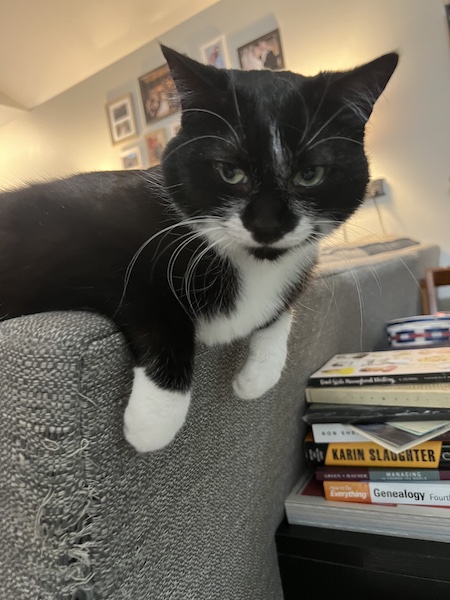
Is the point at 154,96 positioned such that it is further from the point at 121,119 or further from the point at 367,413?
the point at 367,413

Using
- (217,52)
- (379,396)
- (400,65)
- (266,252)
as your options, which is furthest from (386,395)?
(217,52)

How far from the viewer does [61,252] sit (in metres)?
0.55

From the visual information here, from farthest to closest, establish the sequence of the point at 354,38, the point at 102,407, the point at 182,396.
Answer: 1. the point at 354,38
2. the point at 182,396
3. the point at 102,407

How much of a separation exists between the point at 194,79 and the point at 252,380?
40 cm

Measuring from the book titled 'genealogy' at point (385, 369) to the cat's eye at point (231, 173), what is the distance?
48 centimetres

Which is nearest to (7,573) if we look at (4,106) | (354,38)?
(354,38)

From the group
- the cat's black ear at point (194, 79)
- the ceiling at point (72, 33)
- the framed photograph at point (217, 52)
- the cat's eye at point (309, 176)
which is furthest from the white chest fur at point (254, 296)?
the ceiling at point (72, 33)

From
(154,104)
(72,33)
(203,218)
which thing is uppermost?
(72,33)

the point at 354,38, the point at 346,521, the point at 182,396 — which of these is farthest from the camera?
the point at 354,38

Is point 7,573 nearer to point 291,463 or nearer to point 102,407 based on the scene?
point 102,407

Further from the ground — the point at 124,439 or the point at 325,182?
the point at 325,182

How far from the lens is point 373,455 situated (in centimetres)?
83

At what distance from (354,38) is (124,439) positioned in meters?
3.07

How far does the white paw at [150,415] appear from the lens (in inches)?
17.0
